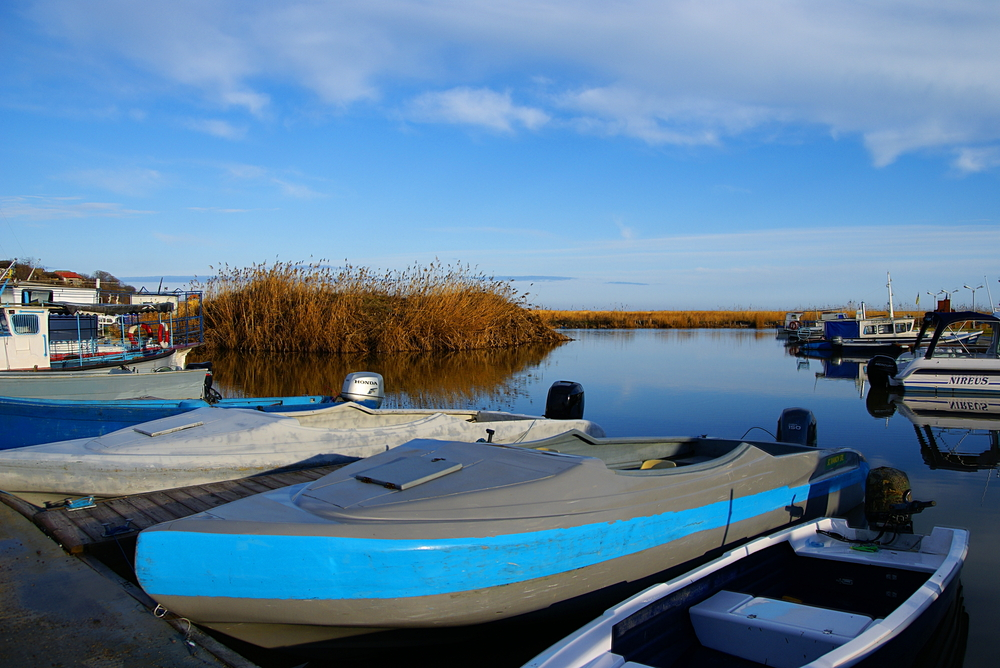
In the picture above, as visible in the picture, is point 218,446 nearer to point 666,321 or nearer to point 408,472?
point 408,472

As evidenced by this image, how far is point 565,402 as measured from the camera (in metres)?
9.42

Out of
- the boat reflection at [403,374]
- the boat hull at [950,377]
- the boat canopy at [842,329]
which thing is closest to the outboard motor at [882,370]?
the boat hull at [950,377]

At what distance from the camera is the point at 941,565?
4.29 m

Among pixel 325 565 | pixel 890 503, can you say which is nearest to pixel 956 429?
pixel 890 503

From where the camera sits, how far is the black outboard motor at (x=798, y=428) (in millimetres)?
7781

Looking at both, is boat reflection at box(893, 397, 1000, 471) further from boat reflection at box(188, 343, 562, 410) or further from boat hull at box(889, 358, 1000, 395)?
boat reflection at box(188, 343, 562, 410)

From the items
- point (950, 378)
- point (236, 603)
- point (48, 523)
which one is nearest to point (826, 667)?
point (236, 603)

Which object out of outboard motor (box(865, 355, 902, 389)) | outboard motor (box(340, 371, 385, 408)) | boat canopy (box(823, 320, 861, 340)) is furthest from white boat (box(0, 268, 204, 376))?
boat canopy (box(823, 320, 861, 340))

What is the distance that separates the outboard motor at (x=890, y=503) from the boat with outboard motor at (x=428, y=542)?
1462mm

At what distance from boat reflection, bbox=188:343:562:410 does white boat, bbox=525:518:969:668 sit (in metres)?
9.71

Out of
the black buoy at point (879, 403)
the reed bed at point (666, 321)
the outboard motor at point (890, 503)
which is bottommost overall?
the black buoy at point (879, 403)

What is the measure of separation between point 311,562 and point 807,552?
11.4 ft

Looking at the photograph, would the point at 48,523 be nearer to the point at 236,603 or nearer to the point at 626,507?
the point at 236,603

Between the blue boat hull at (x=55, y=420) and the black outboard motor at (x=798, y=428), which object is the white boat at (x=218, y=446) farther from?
the black outboard motor at (x=798, y=428)
